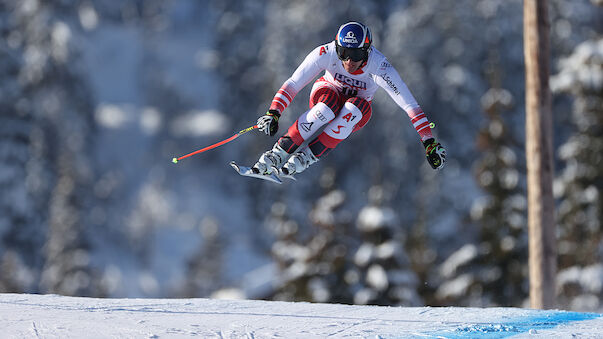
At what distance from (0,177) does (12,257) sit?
3.41 meters

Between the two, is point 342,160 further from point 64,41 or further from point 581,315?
point 581,315

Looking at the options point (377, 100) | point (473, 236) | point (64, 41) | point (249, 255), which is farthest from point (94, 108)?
point (473, 236)

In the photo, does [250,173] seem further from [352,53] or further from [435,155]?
[435,155]

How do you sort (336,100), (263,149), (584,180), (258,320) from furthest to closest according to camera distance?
(263,149)
(584,180)
(336,100)
(258,320)

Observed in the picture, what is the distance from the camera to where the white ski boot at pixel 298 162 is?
815 cm

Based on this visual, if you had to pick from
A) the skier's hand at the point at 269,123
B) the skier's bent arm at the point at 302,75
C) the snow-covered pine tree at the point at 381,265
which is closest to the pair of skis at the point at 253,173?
the skier's hand at the point at 269,123

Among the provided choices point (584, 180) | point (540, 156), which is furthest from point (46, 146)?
point (540, 156)

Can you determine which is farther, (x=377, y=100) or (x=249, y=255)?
(x=249, y=255)

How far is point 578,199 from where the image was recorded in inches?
699

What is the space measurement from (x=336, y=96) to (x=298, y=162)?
810 mm

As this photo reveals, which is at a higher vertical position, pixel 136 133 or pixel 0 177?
pixel 136 133

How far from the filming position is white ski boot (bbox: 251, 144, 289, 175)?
8031 millimetres

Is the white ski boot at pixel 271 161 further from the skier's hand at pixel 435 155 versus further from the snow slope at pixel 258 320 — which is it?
the skier's hand at pixel 435 155

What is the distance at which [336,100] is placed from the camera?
322 inches
